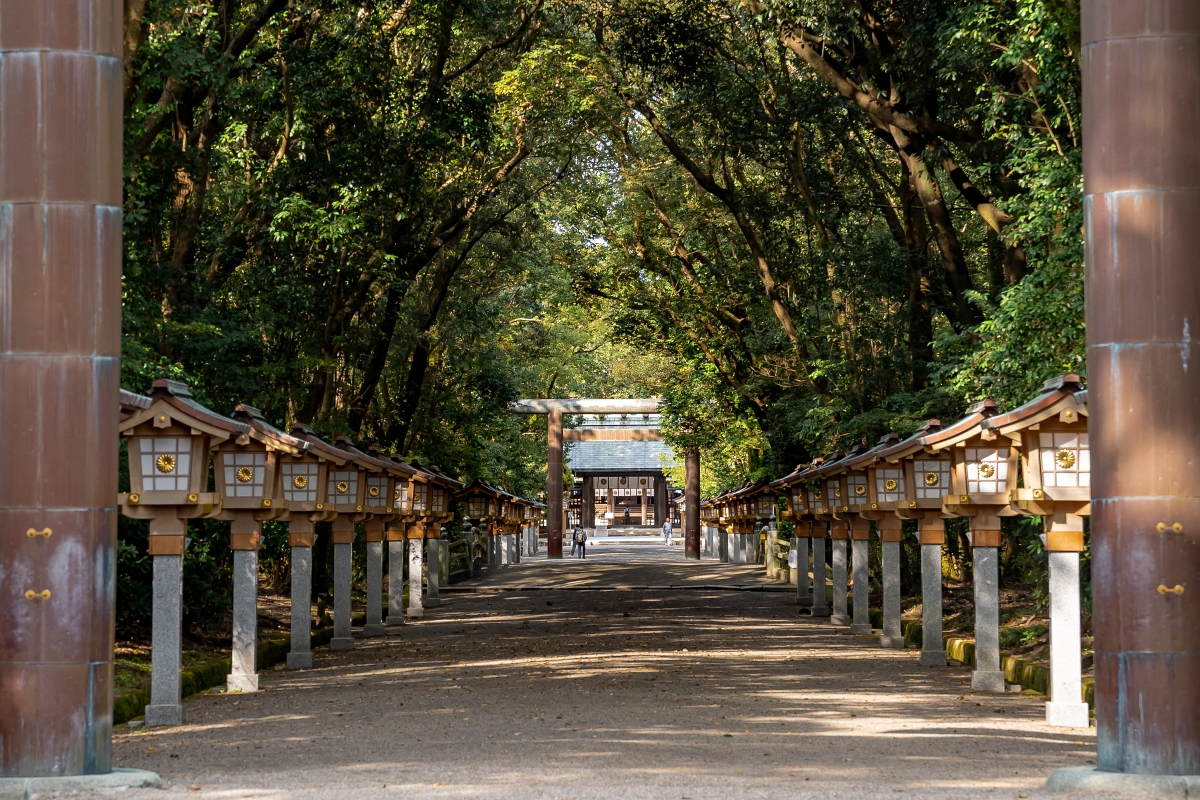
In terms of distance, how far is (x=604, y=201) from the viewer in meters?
29.2

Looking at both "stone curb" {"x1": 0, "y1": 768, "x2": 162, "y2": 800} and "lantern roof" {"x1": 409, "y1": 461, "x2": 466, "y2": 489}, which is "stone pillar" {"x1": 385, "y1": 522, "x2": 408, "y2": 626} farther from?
"stone curb" {"x1": 0, "y1": 768, "x2": 162, "y2": 800}

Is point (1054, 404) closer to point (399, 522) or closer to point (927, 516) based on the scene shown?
point (927, 516)

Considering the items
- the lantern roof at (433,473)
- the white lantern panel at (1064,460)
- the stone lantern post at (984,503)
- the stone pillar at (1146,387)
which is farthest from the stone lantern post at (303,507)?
the stone pillar at (1146,387)

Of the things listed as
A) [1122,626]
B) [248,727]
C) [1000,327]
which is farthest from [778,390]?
[1122,626]

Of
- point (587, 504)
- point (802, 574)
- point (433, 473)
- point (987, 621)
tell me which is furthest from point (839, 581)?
point (587, 504)

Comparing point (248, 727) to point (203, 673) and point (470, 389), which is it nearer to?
point (203, 673)

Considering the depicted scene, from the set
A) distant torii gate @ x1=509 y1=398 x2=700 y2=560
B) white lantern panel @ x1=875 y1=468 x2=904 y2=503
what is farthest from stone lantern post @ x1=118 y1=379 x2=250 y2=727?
distant torii gate @ x1=509 y1=398 x2=700 y2=560

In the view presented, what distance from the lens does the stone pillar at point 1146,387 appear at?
7488 millimetres

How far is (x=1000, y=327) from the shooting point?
1360 centimetres

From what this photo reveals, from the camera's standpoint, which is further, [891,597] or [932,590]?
[891,597]

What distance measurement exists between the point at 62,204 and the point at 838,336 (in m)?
16.6

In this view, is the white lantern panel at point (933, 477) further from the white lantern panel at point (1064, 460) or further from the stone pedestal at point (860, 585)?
the stone pedestal at point (860, 585)

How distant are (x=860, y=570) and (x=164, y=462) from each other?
38.4 feet

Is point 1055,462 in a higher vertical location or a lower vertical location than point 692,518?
higher
